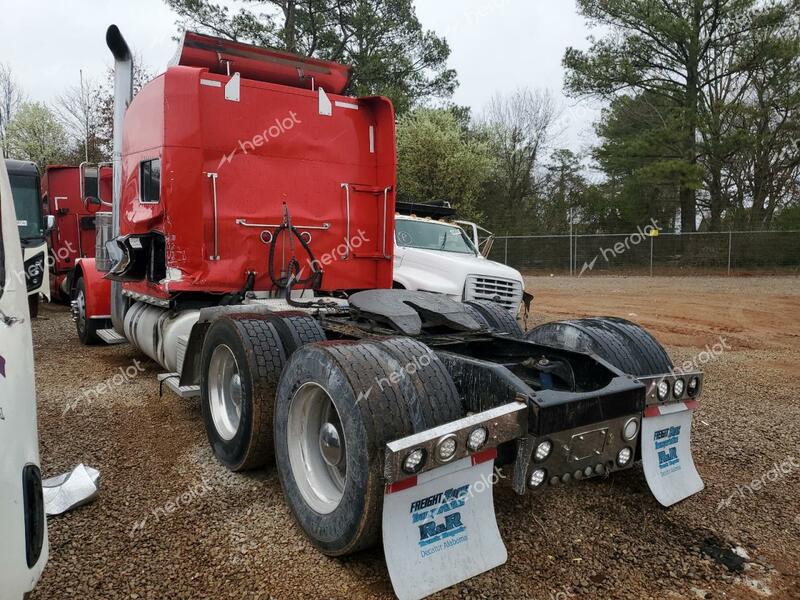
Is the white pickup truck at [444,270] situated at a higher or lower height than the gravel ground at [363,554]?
higher

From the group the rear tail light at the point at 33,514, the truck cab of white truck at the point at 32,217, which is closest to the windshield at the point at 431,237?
the truck cab of white truck at the point at 32,217

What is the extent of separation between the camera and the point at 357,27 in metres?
23.5

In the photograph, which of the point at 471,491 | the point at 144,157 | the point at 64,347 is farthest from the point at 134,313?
the point at 471,491

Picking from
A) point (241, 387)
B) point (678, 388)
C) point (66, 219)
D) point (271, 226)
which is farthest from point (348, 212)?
point (66, 219)

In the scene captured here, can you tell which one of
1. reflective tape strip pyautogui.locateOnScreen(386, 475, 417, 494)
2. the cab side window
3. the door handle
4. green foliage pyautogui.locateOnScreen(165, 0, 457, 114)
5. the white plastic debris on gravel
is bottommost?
the white plastic debris on gravel

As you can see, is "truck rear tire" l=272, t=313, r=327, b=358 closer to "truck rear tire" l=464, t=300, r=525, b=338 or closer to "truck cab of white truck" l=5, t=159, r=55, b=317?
"truck rear tire" l=464, t=300, r=525, b=338

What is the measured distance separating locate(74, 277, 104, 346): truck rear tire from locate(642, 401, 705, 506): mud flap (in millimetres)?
7395

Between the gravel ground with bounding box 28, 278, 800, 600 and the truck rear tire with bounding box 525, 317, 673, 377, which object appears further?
the truck rear tire with bounding box 525, 317, 673, 377

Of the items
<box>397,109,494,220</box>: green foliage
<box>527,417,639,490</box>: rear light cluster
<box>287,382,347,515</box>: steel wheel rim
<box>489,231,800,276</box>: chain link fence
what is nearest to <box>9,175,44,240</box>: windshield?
<box>287,382,347,515</box>: steel wheel rim

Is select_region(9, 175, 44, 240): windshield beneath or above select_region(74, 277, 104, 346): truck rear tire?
above

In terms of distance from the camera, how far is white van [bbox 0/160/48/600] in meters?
1.85

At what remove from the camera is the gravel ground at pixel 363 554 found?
2.64 m

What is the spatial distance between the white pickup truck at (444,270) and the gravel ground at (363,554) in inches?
149

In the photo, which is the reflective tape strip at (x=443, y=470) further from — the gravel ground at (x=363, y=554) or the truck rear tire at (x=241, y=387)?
the truck rear tire at (x=241, y=387)
